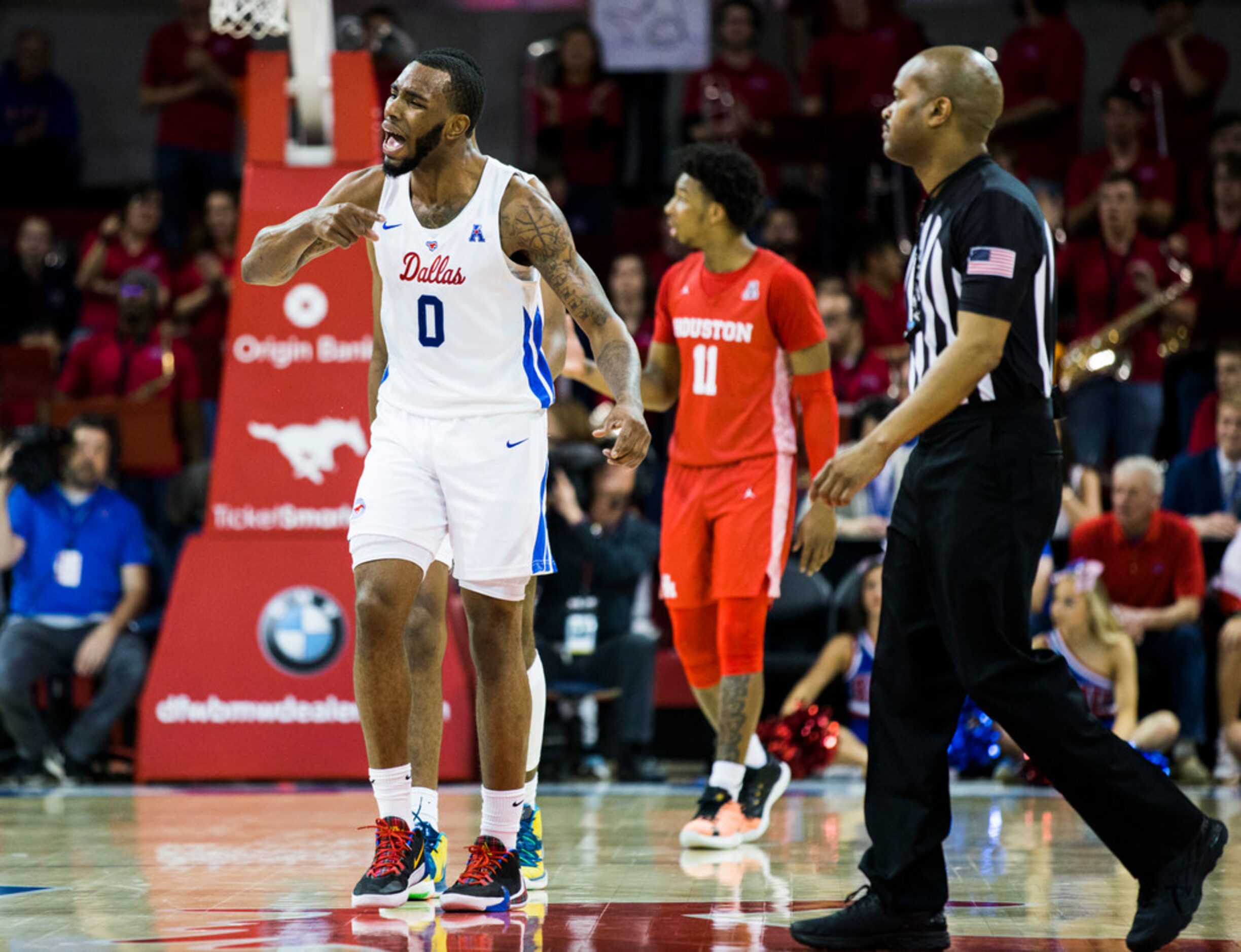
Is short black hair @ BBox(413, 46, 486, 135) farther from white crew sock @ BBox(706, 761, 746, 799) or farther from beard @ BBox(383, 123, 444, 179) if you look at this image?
white crew sock @ BBox(706, 761, 746, 799)

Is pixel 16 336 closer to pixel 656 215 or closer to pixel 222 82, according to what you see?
pixel 222 82

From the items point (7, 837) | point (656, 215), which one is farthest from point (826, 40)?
point (7, 837)

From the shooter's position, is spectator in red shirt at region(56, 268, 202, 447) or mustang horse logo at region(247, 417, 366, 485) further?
spectator in red shirt at region(56, 268, 202, 447)

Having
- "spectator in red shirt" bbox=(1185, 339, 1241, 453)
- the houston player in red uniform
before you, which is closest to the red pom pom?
the houston player in red uniform

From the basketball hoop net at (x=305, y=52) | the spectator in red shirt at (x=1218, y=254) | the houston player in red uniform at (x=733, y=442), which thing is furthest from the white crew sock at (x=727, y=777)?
the spectator in red shirt at (x=1218, y=254)

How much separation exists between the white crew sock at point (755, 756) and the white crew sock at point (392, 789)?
77.4 inches

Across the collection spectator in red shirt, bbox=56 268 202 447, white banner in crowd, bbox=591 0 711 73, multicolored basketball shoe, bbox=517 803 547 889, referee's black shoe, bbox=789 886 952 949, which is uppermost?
white banner in crowd, bbox=591 0 711 73

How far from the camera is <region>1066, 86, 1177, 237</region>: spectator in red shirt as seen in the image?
36.5 ft

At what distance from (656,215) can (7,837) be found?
801 centimetres

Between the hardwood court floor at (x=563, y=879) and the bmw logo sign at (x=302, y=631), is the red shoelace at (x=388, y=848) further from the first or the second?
the bmw logo sign at (x=302, y=631)

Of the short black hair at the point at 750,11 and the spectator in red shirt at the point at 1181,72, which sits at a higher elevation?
the short black hair at the point at 750,11

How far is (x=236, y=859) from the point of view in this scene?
5.20 metres

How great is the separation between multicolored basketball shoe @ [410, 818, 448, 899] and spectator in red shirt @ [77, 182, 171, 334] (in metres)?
7.97

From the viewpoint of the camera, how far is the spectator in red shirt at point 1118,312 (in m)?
9.81
